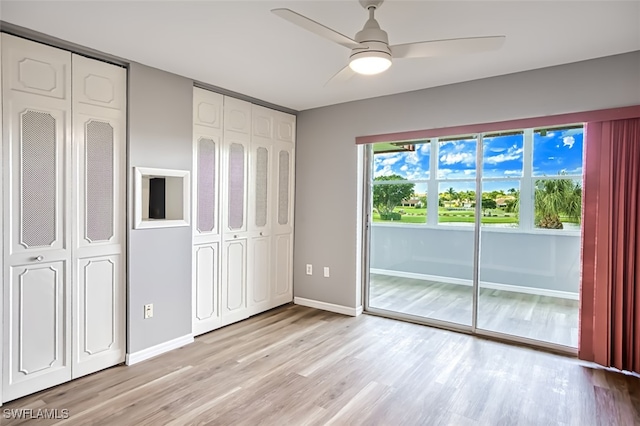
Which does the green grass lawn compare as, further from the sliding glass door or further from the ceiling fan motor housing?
the ceiling fan motor housing

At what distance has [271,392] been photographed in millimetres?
2639

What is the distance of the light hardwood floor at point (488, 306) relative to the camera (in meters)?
3.39

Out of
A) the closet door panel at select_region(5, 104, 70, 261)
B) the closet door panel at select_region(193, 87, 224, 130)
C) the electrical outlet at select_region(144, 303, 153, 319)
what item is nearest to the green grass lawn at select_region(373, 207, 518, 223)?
the closet door panel at select_region(193, 87, 224, 130)

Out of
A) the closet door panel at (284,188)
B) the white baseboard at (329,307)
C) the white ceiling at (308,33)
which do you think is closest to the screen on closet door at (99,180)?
the white ceiling at (308,33)

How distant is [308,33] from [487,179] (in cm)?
221

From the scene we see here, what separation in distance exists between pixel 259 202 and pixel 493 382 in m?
2.84

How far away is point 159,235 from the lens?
3.22 m

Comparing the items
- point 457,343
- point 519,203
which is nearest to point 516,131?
point 519,203

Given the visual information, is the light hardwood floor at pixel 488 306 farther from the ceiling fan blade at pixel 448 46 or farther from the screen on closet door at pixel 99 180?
the screen on closet door at pixel 99 180

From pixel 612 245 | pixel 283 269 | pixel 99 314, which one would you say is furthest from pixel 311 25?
pixel 283 269

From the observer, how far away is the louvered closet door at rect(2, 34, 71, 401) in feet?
7.93

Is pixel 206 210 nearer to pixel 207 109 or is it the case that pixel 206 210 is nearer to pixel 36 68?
pixel 207 109

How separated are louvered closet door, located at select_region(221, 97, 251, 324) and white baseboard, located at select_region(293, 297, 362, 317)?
2.67 ft

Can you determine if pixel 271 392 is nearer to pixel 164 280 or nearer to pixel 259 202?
pixel 164 280
